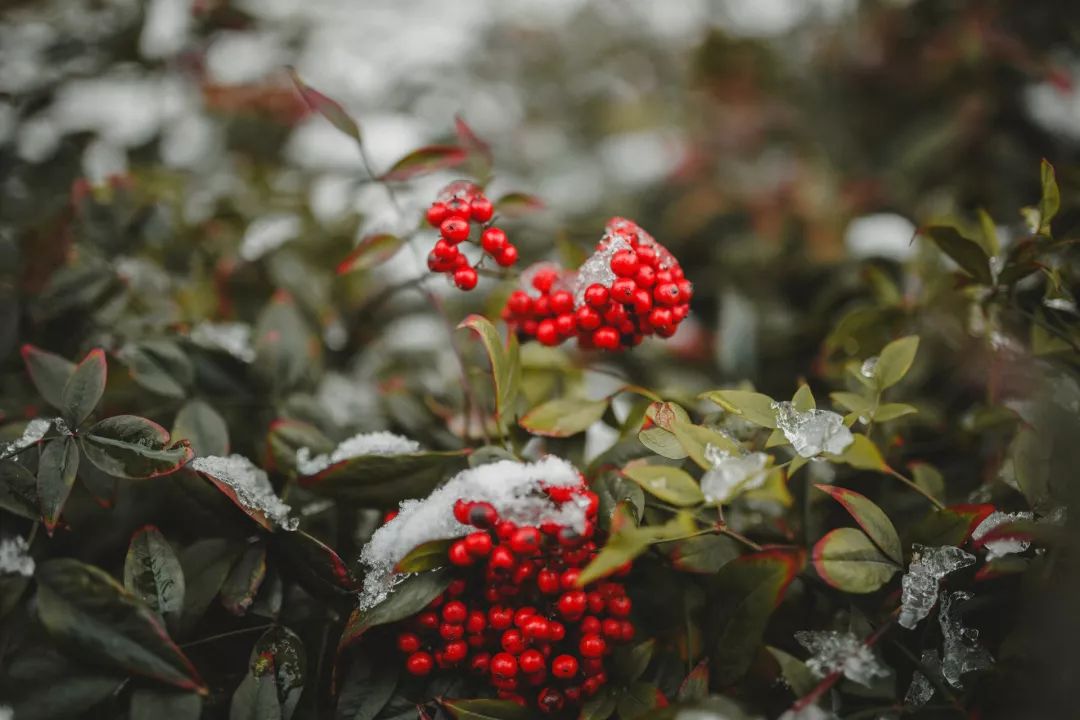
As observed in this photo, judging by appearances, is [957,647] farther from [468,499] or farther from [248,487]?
[248,487]

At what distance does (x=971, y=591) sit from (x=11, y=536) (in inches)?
36.6

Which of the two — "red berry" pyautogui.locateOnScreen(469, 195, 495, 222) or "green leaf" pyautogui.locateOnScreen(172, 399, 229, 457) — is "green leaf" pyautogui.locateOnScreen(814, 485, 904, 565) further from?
"green leaf" pyautogui.locateOnScreen(172, 399, 229, 457)

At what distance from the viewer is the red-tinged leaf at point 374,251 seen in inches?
33.1

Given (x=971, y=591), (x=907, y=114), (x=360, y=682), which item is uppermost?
(x=907, y=114)

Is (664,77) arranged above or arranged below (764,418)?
below

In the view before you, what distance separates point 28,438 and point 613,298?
0.61 m

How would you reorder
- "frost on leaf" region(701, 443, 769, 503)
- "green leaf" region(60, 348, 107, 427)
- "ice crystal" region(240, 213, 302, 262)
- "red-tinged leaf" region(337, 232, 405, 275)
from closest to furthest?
"frost on leaf" region(701, 443, 769, 503)
"green leaf" region(60, 348, 107, 427)
"red-tinged leaf" region(337, 232, 405, 275)
"ice crystal" region(240, 213, 302, 262)

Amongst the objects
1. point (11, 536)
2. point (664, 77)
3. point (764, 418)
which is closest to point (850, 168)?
point (664, 77)

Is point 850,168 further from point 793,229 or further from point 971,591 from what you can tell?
point 971,591

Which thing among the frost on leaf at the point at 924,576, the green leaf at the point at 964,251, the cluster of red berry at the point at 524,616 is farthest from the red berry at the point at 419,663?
the green leaf at the point at 964,251

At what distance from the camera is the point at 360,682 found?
2.16 feet

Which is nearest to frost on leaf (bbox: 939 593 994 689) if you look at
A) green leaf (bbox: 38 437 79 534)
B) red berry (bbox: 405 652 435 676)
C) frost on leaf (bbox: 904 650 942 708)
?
frost on leaf (bbox: 904 650 942 708)

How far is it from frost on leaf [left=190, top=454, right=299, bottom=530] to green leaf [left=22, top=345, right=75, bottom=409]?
0.60 ft

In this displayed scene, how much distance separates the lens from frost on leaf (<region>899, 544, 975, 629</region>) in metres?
0.63
